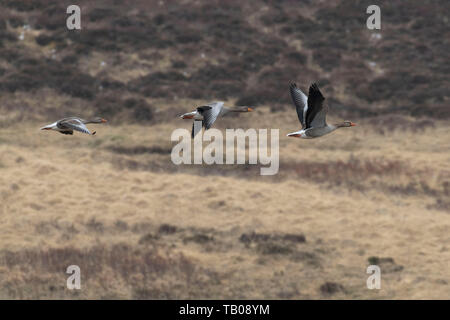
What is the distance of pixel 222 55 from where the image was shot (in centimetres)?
4944

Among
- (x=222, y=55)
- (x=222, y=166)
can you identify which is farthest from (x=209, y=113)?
(x=222, y=55)

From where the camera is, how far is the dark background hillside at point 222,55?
43531 mm

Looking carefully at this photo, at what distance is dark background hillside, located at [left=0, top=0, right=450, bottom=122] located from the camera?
43531 millimetres

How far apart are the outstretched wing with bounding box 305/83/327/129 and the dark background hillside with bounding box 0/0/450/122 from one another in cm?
3305

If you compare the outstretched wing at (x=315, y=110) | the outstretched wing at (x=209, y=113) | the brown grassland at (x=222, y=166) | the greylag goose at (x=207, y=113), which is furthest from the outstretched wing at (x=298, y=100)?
the brown grassland at (x=222, y=166)

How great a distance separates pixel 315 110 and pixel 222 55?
41.6 meters

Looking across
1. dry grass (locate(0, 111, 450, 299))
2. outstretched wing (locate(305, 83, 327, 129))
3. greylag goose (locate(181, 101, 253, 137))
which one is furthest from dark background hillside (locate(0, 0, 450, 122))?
greylag goose (locate(181, 101, 253, 137))

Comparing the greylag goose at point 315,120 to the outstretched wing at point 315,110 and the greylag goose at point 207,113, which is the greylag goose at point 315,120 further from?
the greylag goose at point 207,113

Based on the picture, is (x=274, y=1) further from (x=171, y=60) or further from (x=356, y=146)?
(x=356, y=146)

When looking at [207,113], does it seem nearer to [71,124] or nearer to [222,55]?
[71,124]

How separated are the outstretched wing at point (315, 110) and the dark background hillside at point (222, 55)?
33.1 m

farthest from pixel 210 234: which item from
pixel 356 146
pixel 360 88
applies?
pixel 360 88

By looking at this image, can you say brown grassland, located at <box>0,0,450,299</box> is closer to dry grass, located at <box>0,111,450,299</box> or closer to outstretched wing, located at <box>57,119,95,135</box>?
dry grass, located at <box>0,111,450,299</box>

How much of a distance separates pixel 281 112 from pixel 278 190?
12139mm
